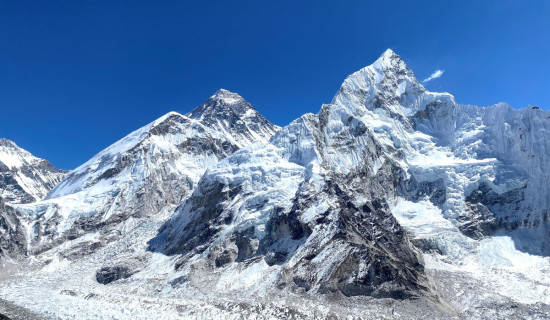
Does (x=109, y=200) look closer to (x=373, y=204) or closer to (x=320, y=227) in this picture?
(x=320, y=227)

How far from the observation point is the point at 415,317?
88375mm

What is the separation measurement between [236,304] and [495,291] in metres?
53.9

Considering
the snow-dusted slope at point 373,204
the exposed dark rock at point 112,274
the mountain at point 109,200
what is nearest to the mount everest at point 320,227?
the exposed dark rock at point 112,274

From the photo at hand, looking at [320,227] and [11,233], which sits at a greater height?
[11,233]

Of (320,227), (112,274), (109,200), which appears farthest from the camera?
(109,200)

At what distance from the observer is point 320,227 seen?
115062mm

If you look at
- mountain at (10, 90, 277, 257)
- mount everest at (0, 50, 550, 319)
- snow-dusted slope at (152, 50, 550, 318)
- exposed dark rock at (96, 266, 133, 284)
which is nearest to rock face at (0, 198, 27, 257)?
mount everest at (0, 50, 550, 319)

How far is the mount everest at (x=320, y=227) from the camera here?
9731 centimetres

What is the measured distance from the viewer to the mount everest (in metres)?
97.3

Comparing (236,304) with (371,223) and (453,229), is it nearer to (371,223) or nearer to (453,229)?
(371,223)

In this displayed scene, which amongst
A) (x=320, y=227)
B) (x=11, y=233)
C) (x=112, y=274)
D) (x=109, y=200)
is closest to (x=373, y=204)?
(x=320, y=227)

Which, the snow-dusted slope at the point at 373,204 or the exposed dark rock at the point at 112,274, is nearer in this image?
the snow-dusted slope at the point at 373,204

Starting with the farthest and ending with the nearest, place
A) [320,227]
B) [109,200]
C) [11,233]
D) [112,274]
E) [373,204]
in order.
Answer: [109,200]
[11,233]
[373,204]
[112,274]
[320,227]

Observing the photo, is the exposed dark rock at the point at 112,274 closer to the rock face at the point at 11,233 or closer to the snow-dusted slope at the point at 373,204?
the snow-dusted slope at the point at 373,204
